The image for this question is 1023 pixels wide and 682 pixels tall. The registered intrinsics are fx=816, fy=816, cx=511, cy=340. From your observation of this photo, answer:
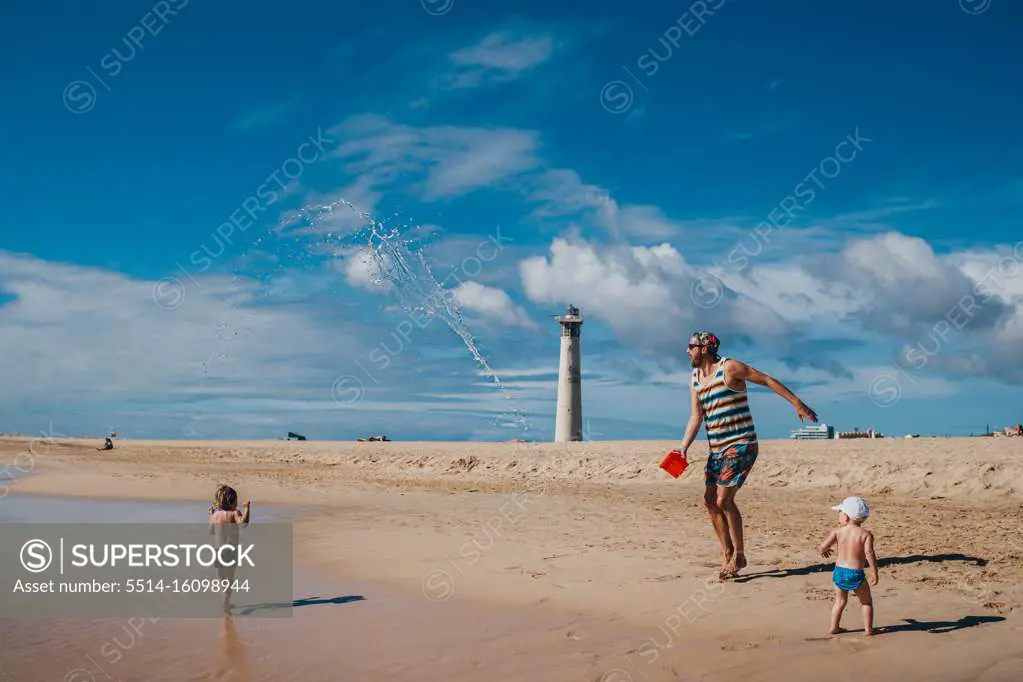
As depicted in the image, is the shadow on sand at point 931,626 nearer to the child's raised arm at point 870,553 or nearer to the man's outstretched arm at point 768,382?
the child's raised arm at point 870,553

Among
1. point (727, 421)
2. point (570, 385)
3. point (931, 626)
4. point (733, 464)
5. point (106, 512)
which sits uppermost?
point (570, 385)

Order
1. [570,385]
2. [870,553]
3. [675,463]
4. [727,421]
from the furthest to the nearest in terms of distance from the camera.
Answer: [570,385]
[675,463]
[727,421]
[870,553]

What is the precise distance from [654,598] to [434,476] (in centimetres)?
2447

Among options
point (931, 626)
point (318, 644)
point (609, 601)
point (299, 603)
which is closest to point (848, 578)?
point (931, 626)

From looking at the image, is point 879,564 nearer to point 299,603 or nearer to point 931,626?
point 931,626

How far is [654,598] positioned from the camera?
28.2ft

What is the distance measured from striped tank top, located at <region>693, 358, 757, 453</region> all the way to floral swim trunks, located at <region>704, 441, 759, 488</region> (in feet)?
0.19

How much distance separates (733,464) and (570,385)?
4636 cm

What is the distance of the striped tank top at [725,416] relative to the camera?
8805mm

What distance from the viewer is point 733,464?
8727mm

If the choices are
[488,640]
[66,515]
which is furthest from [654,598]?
[66,515]

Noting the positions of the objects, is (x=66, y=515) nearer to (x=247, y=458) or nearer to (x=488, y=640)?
(x=488, y=640)

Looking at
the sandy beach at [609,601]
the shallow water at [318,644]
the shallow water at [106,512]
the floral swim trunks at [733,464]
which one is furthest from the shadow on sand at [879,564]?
the shallow water at [106,512]

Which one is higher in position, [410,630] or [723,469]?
[723,469]
